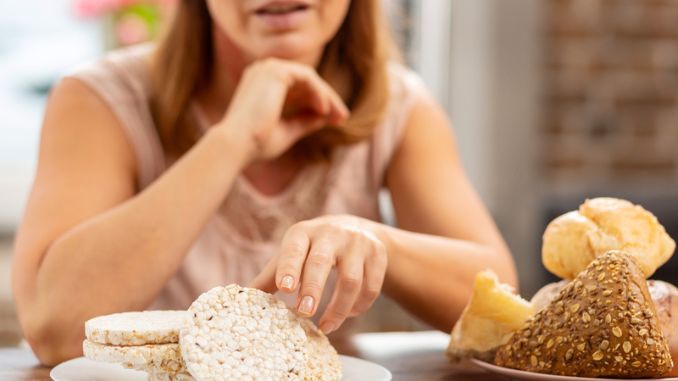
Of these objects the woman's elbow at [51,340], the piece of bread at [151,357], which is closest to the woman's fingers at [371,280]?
the piece of bread at [151,357]

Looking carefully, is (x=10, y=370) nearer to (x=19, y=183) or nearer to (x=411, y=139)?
(x=411, y=139)

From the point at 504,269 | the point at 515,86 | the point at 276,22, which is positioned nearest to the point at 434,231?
the point at 504,269

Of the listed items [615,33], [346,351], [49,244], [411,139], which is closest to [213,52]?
[411,139]

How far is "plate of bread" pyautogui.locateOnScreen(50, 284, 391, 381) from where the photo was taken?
717 mm

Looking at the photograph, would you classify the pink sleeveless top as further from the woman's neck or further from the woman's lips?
the woman's lips

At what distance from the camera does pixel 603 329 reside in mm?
775

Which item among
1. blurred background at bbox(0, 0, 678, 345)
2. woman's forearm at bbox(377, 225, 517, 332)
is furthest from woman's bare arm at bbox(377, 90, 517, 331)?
blurred background at bbox(0, 0, 678, 345)

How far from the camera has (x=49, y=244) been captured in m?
1.25

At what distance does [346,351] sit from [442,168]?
55cm

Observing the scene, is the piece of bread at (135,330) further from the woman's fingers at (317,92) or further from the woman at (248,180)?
the woman's fingers at (317,92)

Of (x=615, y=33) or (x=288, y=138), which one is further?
(x=615, y=33)

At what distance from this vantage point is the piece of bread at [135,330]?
77 centimetres

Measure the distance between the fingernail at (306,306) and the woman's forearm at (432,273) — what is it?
33cm

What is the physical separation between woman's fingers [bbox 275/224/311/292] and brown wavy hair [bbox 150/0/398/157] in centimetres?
72
